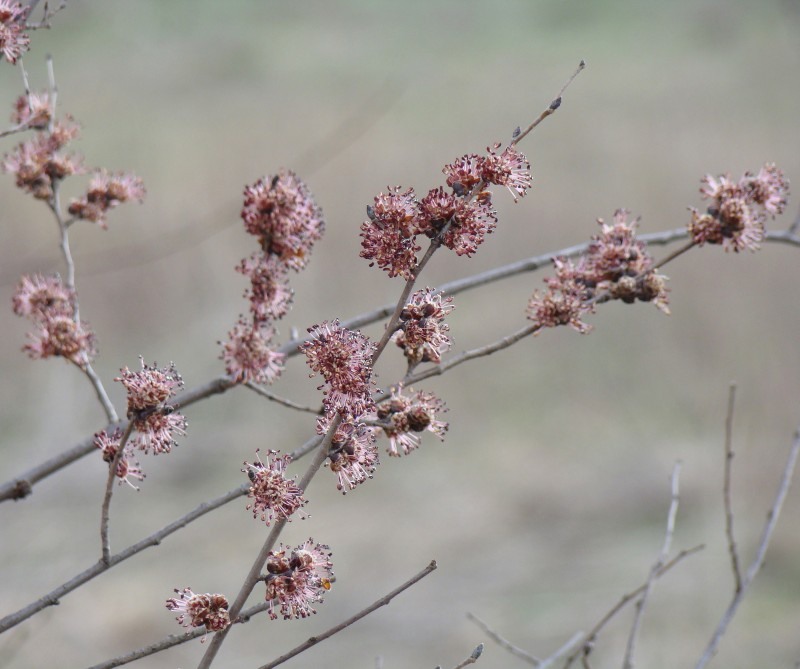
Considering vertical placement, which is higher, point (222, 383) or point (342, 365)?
point (222, 383)

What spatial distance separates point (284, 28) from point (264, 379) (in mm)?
4760

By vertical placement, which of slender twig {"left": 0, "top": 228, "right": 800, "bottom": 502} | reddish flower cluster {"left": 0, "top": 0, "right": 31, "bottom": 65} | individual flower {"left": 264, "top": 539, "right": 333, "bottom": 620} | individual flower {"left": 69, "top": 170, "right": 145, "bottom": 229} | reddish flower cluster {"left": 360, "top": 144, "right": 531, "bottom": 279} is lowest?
individual flower {"left": 264, "top": 539, "right": 333, "bottom": 620}

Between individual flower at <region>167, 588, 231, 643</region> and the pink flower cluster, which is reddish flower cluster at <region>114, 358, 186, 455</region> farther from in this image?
the pink flower cluster

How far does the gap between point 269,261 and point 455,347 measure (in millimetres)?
3514

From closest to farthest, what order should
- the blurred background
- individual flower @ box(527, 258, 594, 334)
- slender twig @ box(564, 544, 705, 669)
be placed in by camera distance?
individual flower @ box(527, 258, 594, 334) < slender twig @ box(564, 544, 705, 669) < the blurred background

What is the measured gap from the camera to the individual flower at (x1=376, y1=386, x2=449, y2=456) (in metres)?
0.46

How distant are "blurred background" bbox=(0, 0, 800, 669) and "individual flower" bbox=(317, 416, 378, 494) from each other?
2277 mm

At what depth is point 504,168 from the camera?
437 mm

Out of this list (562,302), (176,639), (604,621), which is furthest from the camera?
(604,621)

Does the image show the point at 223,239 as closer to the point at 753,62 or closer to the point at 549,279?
the point at 753,62

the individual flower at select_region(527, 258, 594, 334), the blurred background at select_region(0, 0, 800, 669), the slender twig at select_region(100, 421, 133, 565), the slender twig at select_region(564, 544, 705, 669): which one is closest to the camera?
the slender twig at select_region(100, 421, 133, 565)

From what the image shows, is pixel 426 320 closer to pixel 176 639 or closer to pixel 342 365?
pixel 342 365

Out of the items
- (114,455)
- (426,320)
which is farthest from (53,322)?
(426,320)

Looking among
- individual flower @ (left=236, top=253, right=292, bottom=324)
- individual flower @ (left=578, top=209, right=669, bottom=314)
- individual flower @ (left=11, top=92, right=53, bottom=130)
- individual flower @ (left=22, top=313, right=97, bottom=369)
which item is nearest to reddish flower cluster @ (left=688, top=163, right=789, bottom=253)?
individual flower @ (left=578, top=209, right=669, bottom=314)
